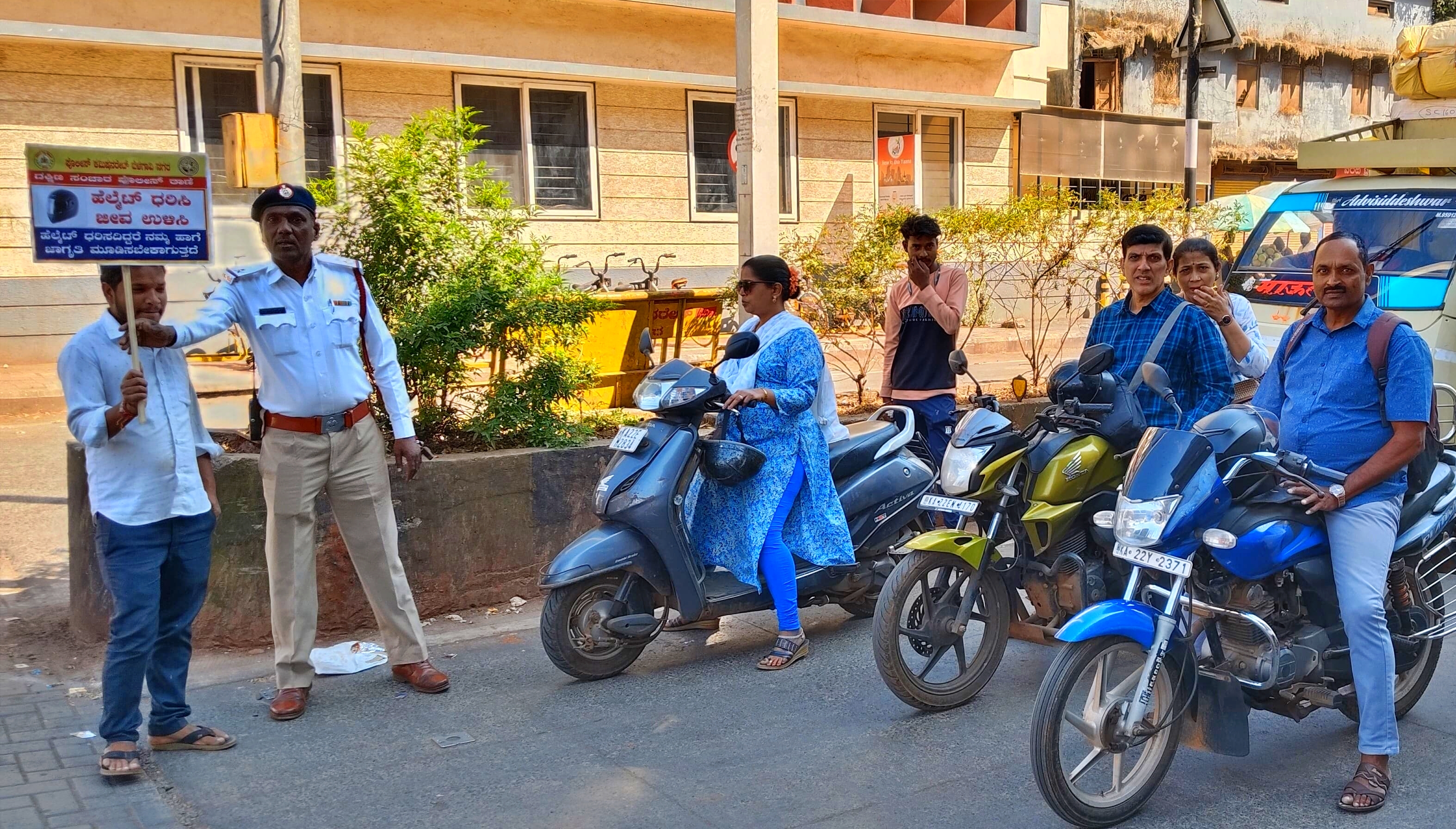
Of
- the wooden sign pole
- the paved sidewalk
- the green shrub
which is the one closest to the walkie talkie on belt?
the wooden sign pole

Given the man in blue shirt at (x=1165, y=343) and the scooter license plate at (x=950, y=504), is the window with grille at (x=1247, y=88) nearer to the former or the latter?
the man in blue shirt at (x=1165, y=343)

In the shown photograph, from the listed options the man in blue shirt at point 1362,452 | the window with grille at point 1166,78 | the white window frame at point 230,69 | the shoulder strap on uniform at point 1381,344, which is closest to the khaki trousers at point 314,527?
the man in blue shirt at point 1362,452

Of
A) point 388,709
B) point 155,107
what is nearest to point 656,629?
point 388,709

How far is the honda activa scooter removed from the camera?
4980 millimetres

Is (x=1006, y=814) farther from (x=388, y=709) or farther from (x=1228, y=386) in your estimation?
(x=388, y=709)

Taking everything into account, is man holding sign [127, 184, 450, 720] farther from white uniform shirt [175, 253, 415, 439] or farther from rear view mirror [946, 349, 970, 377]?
rear view mirror [946, 349, 970, 377]

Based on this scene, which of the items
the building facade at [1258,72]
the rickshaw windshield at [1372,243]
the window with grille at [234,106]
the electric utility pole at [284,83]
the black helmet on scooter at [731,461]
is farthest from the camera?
the building facade at [1258,72]

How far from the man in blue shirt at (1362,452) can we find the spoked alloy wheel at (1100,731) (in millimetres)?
637

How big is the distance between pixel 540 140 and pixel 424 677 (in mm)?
12326

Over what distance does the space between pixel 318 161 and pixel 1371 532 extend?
43.4 ft

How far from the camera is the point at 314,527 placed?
4906 millimetres

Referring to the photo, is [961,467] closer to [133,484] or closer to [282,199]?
[282,199]

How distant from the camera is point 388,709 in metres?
4.91

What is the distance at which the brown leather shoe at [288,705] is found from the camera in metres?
4.76
